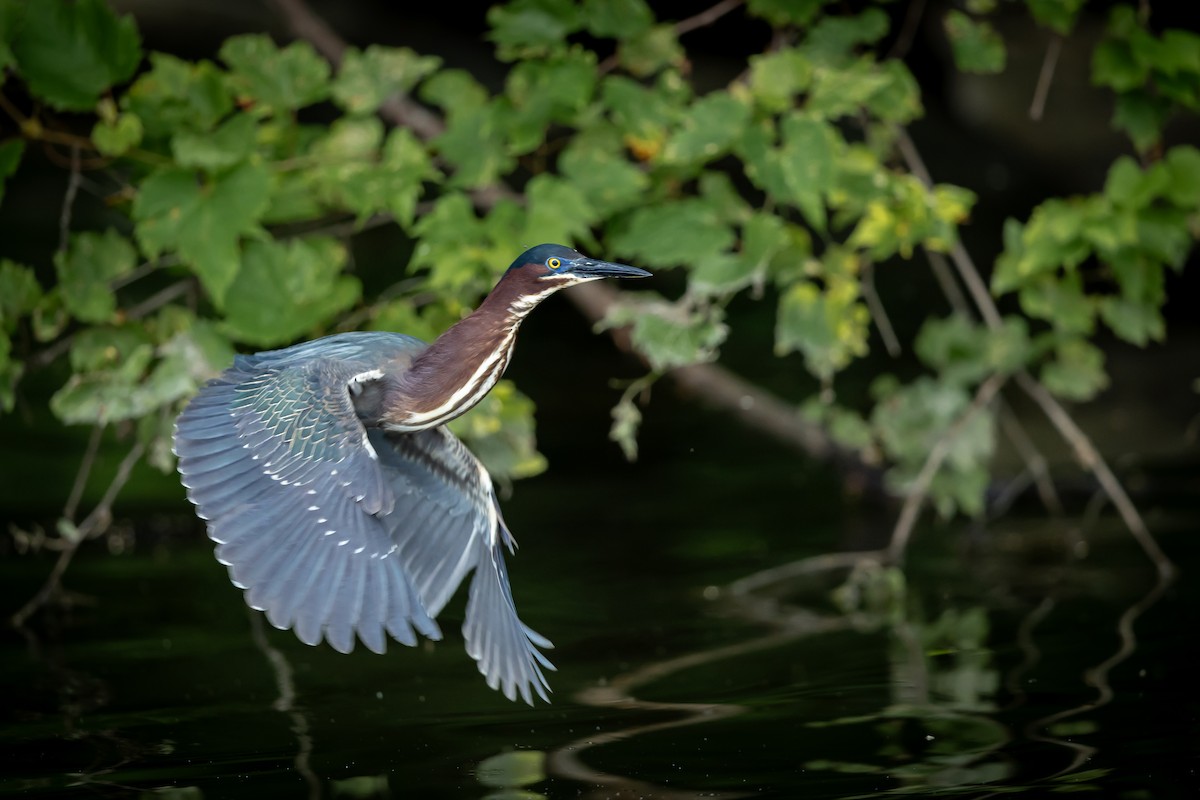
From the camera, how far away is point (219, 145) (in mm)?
4988

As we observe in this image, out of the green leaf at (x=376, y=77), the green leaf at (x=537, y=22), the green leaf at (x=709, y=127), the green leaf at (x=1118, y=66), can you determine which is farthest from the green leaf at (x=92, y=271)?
the green leaf at (x=1118, y=66)

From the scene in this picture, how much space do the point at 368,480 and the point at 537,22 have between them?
216 cm

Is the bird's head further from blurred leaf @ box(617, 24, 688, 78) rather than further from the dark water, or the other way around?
blurred leaf @ box(617, 24, 688, 78)

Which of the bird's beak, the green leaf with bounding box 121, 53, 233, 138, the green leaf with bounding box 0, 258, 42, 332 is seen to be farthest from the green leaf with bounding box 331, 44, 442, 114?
the bird's beak

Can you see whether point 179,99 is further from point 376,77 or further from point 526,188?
point 526,188

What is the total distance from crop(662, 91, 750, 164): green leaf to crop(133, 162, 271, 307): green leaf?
4.29 feet

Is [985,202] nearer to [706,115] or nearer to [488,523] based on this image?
[706,115]

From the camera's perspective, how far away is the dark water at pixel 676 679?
372cm

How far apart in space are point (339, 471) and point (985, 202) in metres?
9.45

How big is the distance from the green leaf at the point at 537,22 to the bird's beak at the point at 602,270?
164cm

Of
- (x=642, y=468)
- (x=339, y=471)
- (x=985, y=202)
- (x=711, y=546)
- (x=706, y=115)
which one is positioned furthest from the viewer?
(x=985, y=202)

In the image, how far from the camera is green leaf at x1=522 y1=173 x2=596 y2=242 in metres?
5.11

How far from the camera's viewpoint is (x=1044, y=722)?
4.08 metres

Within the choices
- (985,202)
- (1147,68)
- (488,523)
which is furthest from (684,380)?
(985,202)
